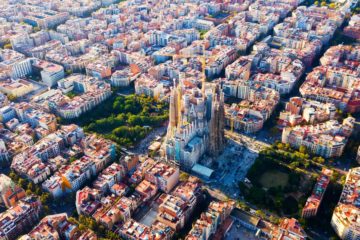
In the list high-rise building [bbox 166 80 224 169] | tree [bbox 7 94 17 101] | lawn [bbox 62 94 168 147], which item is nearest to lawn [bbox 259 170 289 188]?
high-rise building [bbox 166 80 224 169]

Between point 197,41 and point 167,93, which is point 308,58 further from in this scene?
point 167,93

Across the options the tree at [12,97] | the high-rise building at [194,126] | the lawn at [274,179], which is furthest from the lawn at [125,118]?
the lawn at [274,179]

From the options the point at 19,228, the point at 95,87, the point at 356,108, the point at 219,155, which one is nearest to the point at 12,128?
the point at 95,87

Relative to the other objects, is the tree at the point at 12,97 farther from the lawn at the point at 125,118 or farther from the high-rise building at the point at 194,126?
the high-rise building at the point at 194,126

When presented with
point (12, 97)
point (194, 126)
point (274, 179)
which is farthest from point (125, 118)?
point (274, 179)

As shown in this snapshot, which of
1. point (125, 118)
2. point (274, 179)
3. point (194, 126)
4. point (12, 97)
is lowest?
point (274, 179)

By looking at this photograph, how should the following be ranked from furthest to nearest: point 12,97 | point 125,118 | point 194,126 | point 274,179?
1. point 12,97
2. point 125,118
3. point 194,126
4. point 274,179

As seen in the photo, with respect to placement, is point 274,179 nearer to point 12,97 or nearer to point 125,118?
point 125,118

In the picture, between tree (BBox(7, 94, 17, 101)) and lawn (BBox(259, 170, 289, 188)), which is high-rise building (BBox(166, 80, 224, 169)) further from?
tree (BBox(7, 94, 17, 101))
